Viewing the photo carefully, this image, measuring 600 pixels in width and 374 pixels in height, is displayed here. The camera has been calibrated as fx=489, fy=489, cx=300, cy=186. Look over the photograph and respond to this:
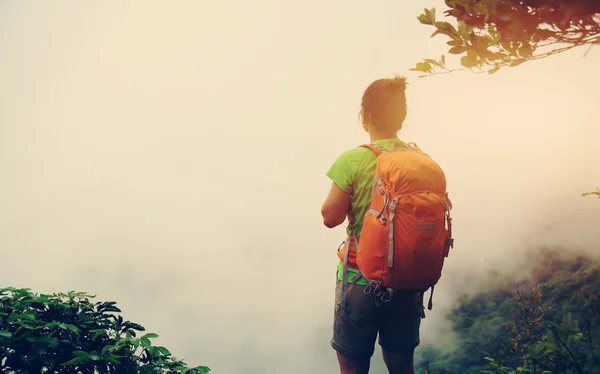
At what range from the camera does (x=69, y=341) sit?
2463 mm

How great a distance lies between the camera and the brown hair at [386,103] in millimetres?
2211

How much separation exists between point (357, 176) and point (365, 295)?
0.53 meters

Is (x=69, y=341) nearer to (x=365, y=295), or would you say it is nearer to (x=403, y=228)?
(x=365, y=295)

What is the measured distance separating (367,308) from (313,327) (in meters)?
5.86

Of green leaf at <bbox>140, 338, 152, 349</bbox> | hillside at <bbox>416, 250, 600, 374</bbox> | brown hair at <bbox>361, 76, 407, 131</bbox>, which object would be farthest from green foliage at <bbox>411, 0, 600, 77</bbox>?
hillside at <bbox>416, 250, 600, 374</bbox>

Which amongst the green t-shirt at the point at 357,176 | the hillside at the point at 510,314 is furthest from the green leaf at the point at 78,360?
the hillside at the point at 510,314

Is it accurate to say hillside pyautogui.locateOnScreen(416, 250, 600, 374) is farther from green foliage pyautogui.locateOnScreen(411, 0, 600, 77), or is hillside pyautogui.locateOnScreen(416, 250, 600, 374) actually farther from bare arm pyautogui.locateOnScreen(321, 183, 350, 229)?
green foliage pyautogui.locateOnScreen(411, 0, 600, 77)

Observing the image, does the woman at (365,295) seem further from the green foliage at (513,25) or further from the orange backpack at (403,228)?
the green foliage at (513,25)

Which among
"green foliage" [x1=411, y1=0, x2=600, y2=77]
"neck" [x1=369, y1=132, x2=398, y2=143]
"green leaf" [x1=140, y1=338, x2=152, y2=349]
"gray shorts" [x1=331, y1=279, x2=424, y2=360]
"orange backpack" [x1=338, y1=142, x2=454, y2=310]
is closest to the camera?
"green foliage" [x1=411, y1=0, x2=600, y2=77]

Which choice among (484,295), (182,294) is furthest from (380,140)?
(182,294)

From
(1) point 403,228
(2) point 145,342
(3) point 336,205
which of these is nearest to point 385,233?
(1) point 403,228

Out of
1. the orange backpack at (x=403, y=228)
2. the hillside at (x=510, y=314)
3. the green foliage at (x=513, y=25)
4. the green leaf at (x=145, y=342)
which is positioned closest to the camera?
the green foliage at (x=513, y=25)

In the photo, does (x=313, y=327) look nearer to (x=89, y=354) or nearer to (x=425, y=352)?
(x=425, y=352)

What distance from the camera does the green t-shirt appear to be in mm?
2178
